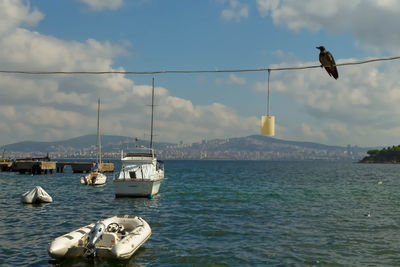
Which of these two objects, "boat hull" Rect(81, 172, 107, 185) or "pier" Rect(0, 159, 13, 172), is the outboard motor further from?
"pier" Rect(0, 159, 13, 172)

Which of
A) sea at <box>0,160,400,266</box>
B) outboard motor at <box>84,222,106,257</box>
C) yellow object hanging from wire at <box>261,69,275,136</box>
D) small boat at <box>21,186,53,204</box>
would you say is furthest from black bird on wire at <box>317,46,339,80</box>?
small boat at <box>21,186,53,204</box>

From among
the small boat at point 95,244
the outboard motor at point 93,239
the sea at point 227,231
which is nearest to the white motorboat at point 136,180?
the sea at point 227,231

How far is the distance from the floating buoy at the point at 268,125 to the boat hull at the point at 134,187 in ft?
82.1

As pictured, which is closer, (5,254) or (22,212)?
(5,254)

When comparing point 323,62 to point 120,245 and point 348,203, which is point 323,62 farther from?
point 348,203

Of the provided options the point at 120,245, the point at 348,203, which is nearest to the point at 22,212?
the point at 120,245

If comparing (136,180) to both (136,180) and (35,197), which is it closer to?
(136,180)

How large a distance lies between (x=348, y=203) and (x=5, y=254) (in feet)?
95.5

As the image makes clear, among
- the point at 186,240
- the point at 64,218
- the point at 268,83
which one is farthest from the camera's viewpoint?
the point at 64,218

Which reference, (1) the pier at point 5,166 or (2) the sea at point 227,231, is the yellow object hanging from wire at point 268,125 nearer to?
(2) the sea at point 227,231

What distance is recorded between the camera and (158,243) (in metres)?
17.6

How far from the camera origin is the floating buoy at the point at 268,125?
954 cm

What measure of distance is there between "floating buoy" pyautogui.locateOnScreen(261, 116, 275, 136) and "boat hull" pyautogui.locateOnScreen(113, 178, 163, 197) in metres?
25.0

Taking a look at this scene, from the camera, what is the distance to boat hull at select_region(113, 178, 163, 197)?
33312 mm
